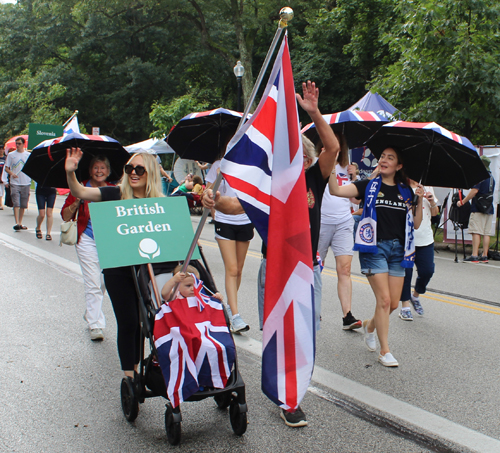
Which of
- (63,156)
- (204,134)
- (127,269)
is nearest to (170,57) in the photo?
(204,134)

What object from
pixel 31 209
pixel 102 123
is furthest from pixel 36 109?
pixel 31 209

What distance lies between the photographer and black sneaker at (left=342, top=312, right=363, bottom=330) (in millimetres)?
5562

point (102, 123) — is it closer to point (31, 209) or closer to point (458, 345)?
point (31, 209)

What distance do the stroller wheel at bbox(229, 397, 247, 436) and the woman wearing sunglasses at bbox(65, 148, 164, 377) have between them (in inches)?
29.1

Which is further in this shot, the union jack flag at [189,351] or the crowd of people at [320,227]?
the crowd of people at [320,227]

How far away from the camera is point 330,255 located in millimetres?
10594

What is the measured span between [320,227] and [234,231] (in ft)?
2.81

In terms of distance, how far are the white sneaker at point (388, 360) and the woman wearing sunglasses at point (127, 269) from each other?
2063mm

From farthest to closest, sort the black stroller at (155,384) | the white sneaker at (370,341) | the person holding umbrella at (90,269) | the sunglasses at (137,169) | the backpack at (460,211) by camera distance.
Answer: the backpack at (460,211)
the person holding umbrella at (90,269)
the white sneaker at (370,341)
the sunglasses at (137,169)
the black stroller at (155,384)

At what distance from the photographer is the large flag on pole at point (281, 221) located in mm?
2768

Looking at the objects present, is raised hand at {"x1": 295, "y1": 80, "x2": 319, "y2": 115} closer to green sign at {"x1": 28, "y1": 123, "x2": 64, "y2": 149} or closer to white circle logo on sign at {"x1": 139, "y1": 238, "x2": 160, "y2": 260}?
white circle logo on sign at {"x1": 139, "y1": 238, "x2": 160, "y2": 260}

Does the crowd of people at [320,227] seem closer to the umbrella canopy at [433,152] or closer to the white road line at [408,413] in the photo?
the umbrella canopy at [433,152]

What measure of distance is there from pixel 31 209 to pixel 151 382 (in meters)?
16.7

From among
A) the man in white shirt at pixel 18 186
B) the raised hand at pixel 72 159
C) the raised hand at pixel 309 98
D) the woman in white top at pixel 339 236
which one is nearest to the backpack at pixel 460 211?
the woman in white top at pixel 339 236
